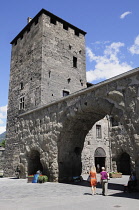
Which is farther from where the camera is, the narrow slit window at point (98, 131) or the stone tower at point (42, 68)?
the narrow slit window at point (98, 131)

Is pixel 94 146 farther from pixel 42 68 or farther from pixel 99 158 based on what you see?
pixel 42 68

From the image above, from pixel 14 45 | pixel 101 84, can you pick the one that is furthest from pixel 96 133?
pixel 14 45

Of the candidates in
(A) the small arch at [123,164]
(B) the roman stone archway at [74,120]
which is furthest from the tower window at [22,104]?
(A) the small arch at [123,164]

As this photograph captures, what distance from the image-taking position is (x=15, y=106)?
63.4 feet

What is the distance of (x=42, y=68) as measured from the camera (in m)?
17.3

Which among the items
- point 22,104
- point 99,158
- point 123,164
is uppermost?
point 22,104

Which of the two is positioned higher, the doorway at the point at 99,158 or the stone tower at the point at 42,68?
the stone tower at the point at 42,68

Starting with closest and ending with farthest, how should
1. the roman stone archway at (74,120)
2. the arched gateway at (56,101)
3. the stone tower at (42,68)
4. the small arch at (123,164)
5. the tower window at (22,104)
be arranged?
the roman stone archway at (74,120) < the arched gateway at (56,101) < the stone tower at (42,68) < the small arch at (123,164) < the tower window at (22,104)

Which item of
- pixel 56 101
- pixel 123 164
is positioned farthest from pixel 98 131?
pixel 56 101

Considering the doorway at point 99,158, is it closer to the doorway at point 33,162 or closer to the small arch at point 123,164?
the small arch at point 123,164

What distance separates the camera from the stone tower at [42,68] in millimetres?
17469

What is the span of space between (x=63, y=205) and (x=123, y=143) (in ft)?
41.1

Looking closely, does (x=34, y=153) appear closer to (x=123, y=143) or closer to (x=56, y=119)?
(x=56, y=119)

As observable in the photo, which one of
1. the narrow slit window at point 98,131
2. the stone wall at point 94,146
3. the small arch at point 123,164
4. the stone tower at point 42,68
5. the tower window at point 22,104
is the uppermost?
the stone tower at point 42,68
